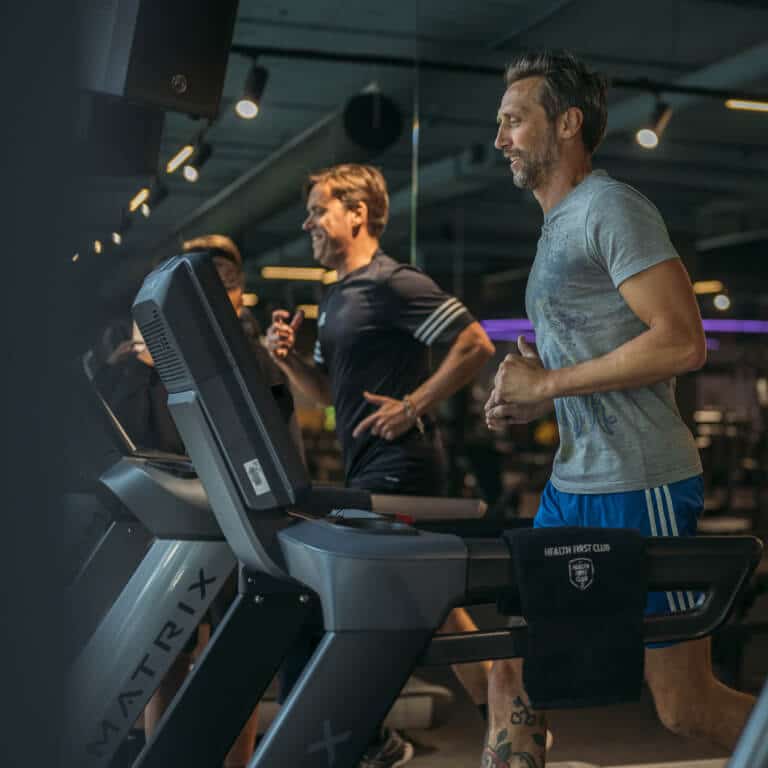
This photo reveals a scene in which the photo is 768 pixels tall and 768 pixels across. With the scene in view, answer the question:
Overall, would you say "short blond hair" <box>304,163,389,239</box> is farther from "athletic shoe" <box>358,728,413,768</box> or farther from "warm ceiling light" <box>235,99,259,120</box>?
"warm ceiling light" <box>235,99,259,120</box>

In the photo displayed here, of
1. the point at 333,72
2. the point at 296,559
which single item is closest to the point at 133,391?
the point at 296,559

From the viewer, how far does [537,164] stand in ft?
6.54

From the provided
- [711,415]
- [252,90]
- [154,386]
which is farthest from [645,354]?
[711,415]

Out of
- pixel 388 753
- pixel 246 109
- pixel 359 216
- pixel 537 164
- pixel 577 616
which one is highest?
pixel 246 109

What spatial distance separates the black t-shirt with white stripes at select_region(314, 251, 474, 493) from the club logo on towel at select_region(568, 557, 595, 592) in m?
1.41

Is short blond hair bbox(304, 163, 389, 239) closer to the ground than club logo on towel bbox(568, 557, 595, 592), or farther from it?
farther from it

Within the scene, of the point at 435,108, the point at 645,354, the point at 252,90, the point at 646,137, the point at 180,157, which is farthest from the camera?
the point at 435,108

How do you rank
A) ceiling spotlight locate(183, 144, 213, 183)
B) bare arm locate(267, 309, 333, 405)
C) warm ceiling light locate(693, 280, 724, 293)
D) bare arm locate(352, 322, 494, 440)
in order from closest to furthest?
bare arm locate(352, 322, 494, 440) < bare arm locate(267, 309, 333, 405) < ceiling spotlight locate(183, 144, 213, 183) < warm ceiling light locate(693, 280, 724, 293)

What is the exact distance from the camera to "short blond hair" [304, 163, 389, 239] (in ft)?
10.2

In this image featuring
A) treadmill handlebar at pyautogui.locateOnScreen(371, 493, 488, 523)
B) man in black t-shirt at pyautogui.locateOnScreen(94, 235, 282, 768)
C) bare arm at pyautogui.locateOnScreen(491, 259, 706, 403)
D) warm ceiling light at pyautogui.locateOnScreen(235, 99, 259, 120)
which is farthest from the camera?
warm ceiling light at pyautogui.locateOnScreen(235, 99, 259, 120)

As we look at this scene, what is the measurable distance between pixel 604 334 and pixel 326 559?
2.18 feet

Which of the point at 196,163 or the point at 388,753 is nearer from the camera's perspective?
the point at 388,753

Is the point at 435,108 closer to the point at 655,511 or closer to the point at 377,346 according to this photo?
the point at 377,346

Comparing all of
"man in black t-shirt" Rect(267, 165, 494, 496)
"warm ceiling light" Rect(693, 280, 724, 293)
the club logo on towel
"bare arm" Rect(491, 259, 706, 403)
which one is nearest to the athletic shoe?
"man in black t-shirt" Rect(267, 165, 494, 496)
